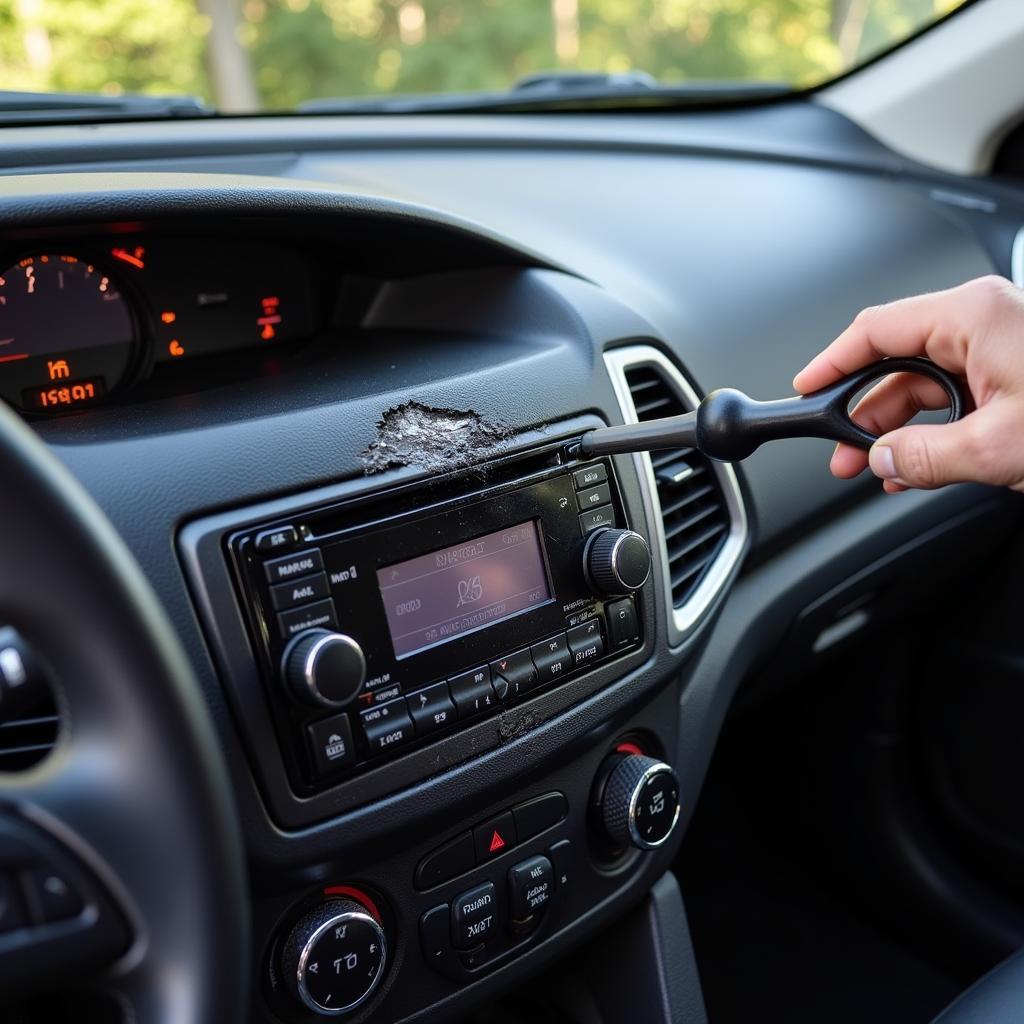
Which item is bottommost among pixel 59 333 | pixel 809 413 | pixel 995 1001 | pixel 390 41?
pixel 995 1001

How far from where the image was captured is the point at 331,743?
37.9 inches

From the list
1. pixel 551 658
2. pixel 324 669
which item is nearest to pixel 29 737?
pixel 324 669

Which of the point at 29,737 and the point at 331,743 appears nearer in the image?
the point at 29,737

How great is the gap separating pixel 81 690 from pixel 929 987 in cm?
175

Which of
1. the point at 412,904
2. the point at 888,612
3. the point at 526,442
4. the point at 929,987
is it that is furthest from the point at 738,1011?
the point at 526,442

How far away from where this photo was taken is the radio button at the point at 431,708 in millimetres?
1021

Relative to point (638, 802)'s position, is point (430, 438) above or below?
above

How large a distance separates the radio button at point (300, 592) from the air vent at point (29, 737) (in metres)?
0.18

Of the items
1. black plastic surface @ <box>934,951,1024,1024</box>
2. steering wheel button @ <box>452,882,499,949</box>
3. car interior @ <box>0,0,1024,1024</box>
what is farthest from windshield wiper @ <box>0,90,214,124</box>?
black plastic surface @ <box>934,951,1024,1024</box>

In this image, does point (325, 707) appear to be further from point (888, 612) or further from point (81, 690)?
point (888, 612)

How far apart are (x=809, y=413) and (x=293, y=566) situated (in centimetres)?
42

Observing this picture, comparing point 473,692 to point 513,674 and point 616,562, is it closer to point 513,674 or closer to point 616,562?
point 513,674

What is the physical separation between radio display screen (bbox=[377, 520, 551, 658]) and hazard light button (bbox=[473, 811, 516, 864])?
0.21 meters

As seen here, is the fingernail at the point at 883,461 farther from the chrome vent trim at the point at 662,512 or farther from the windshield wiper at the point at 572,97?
the windshield wiper at the point at 572,97
